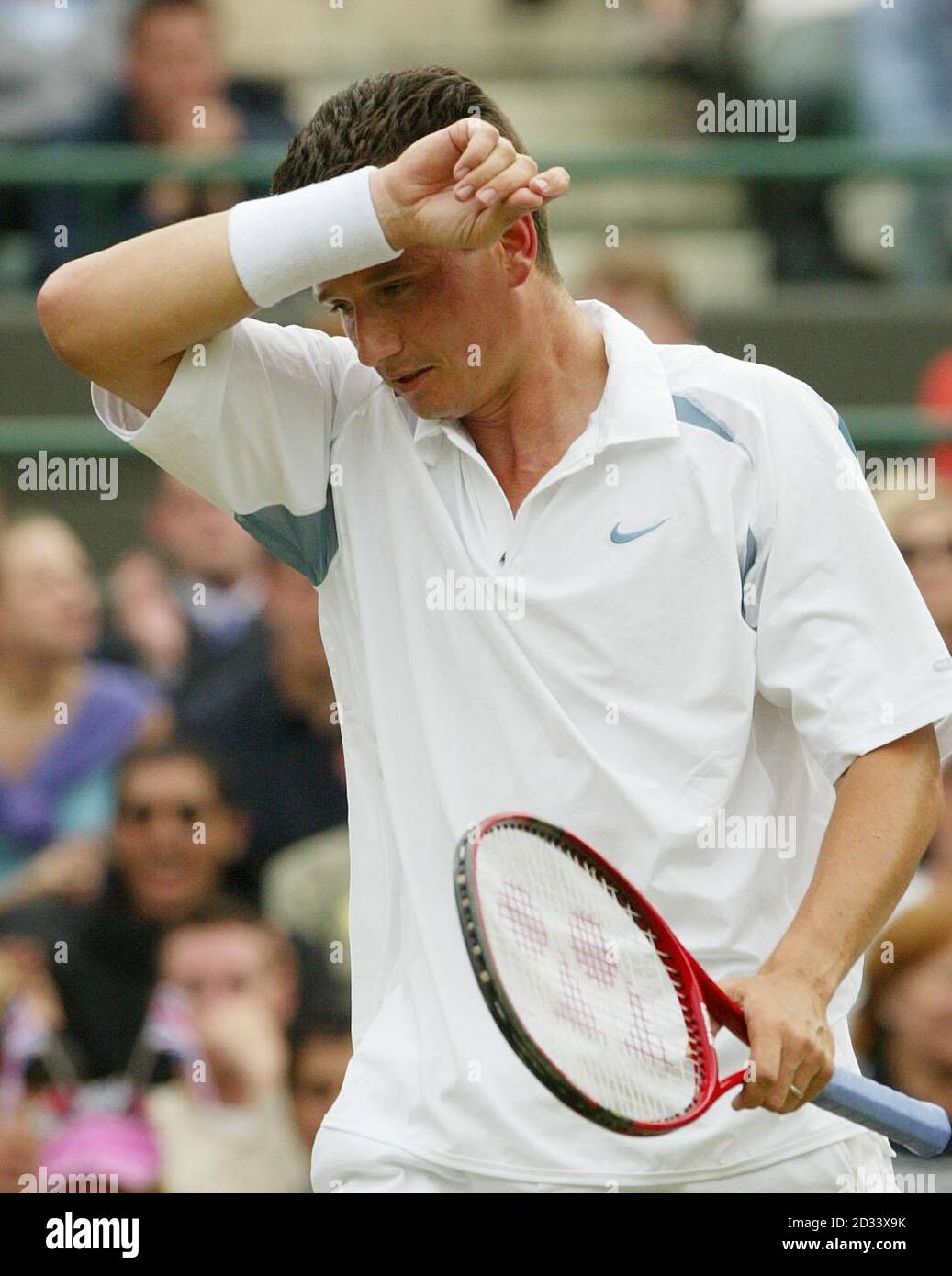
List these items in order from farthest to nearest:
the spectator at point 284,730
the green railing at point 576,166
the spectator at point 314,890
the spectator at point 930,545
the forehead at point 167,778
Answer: the green railing at point 576,166, the spectator at point 284,730, the forehead at point 167,778, the spectator at point 314,890, the spectator at point 930,545

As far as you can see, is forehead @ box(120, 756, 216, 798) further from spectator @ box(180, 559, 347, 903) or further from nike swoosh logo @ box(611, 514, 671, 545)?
nike swoosh logo @ box(611, 514, 671, 545)

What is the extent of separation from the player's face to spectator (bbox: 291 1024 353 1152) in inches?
94.3

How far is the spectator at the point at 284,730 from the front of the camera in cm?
539

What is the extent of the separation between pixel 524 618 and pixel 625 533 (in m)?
0.17

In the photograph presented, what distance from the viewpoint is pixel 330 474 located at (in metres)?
2.94

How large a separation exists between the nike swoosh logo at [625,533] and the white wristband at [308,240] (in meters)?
0.45

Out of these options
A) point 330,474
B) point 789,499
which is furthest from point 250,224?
point 789,499

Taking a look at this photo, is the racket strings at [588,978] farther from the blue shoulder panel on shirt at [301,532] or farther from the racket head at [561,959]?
the blue shoulder panel on shirt at [301,532]

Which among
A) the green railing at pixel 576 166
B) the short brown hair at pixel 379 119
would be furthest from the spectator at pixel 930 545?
the short brown hair at pixel 379 119

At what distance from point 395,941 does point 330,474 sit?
634mm

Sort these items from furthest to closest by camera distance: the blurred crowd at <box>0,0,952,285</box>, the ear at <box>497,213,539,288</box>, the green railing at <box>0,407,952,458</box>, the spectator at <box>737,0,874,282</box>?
the spectator at <box>737,0,874,282</box> < the blurred crowd at <box>0,0,952,285</box> < the green railing at <box>0,407,952,458</box> < the ear at <box>497,213,539,288</box>

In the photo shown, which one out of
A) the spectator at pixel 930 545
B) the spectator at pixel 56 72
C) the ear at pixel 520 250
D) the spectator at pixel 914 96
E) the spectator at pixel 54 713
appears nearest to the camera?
the ear at pixel 520 250

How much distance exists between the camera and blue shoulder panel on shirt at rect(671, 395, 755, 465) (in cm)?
279

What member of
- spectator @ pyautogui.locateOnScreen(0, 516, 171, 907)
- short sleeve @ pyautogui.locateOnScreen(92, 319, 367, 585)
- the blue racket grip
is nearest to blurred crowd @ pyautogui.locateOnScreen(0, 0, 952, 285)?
spectator @ pyautogui.locateOnScreen(0, 516, 171, 907)
